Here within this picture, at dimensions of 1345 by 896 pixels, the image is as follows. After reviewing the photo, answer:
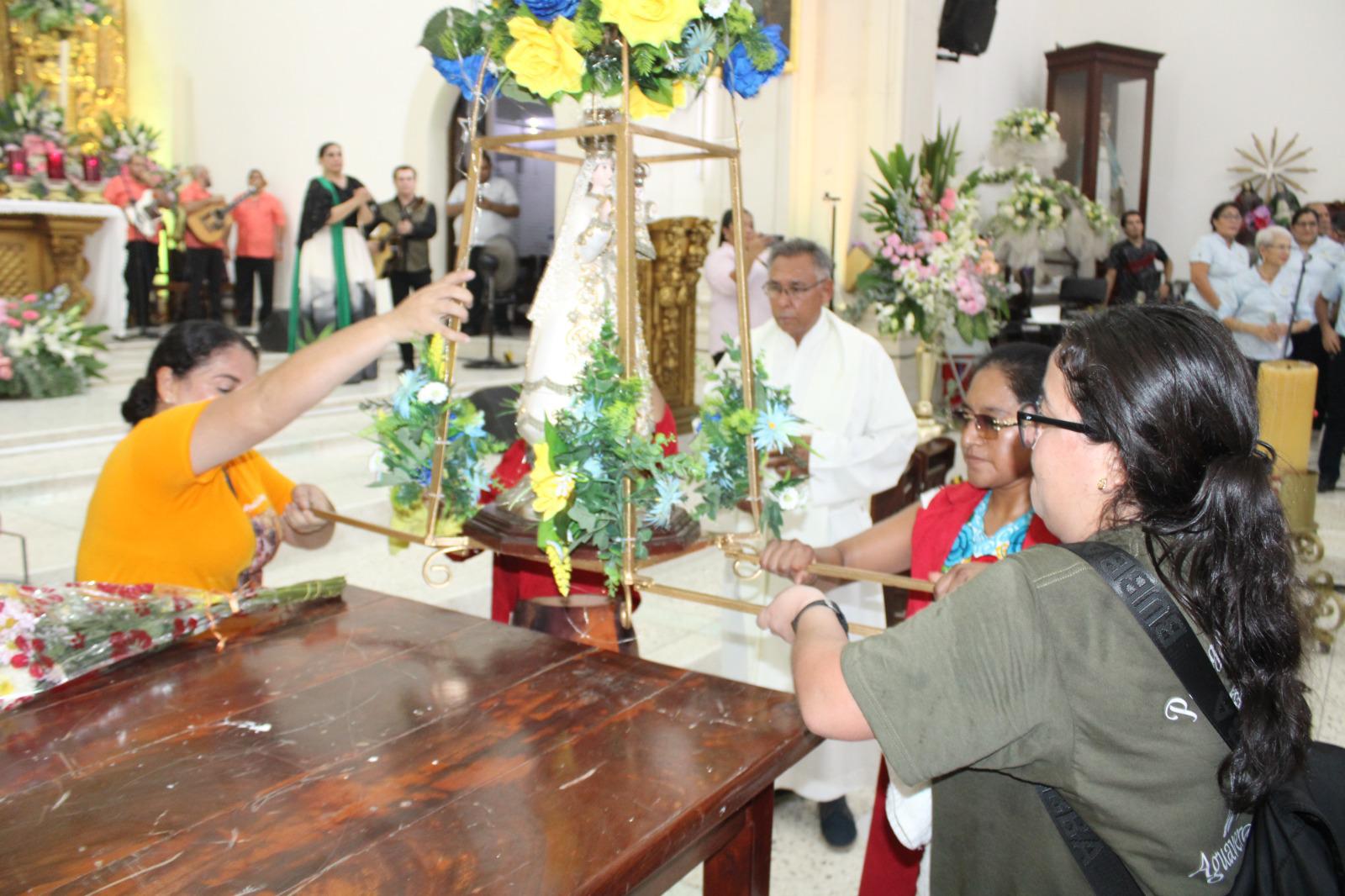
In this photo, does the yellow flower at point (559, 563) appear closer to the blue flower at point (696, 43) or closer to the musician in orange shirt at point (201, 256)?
the blue flower at point (696, 43)

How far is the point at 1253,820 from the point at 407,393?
1.41 meters

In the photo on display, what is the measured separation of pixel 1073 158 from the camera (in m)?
11.1

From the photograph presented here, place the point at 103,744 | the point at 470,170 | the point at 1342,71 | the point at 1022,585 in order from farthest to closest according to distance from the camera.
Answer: the point at 1342,71 < the point at 470,170 < the point at 103,744 < the point at 1022,585

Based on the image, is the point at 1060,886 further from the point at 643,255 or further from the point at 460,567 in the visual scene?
the point at 460,567

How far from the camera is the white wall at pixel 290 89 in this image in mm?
9516

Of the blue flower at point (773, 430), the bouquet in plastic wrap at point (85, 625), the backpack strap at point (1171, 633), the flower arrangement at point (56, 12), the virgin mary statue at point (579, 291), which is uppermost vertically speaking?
the flower arrangement at point (56, 12)

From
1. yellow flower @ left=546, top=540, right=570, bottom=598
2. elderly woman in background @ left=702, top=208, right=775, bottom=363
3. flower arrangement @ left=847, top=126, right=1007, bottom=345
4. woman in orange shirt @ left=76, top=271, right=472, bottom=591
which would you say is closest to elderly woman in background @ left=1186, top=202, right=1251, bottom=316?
flower arrangement @ left=847, top=126, right=1007, bottom=345

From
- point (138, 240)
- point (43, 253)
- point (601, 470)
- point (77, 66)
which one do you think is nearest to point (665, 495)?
point (601, 470)

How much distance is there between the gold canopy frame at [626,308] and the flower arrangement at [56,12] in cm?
852

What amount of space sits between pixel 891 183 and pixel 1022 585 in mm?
5072

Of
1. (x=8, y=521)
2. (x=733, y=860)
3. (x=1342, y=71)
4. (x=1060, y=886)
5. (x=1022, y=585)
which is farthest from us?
(x=1342, y=71)

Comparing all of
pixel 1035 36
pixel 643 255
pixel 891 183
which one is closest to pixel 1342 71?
pixel 1035 36

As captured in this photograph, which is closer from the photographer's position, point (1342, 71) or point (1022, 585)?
point (1022, 585)

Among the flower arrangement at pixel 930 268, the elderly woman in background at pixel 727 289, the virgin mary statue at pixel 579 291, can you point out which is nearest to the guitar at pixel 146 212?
the elderly woman in background at pixel 727 289
